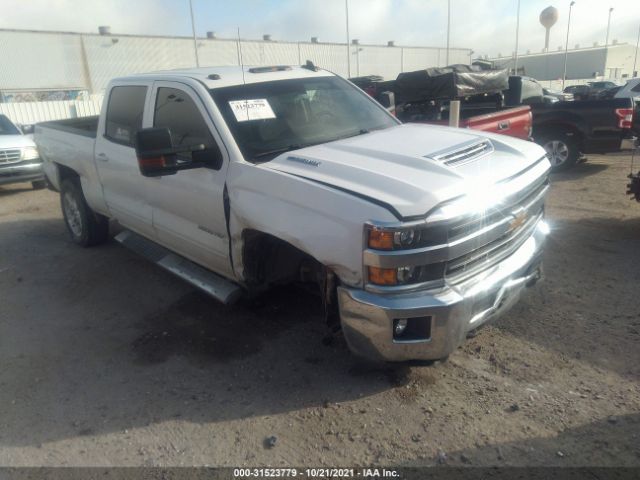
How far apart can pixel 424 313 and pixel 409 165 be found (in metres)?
0.92

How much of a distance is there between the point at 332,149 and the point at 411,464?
2.03 meters

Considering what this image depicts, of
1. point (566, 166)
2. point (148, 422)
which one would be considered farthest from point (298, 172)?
point (566, 166)

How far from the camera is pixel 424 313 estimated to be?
2.80 m

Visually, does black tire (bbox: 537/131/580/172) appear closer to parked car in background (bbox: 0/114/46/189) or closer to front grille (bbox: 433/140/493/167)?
front grille (bbox: 433/140/493/167)

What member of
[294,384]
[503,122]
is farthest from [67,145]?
[503,122]

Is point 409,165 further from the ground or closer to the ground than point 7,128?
further from the ground

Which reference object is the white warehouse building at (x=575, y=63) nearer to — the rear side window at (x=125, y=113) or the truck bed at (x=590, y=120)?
the truck bed at (x=590, y=120)

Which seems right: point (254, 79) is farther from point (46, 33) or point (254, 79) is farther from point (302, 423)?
point (46, 33)

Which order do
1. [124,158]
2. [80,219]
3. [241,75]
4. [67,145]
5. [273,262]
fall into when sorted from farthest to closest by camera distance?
[80,219] → [67,145] → [124,158] → [241,75] → [273,262]

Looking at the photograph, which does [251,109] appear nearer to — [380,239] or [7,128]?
[380,239]

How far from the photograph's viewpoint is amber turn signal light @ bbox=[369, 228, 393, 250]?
8.87 ft

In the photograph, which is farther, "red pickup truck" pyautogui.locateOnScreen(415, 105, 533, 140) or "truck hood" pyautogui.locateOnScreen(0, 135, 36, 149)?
"truck hood" pyautogui.locateOnScreen(0, 135, 36, 149)

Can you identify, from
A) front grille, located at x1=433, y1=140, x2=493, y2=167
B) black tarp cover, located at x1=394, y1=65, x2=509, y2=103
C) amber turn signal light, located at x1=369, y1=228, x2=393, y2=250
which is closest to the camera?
amber turn signal light, located at x1=369, y1=228, x2=393, y2=250

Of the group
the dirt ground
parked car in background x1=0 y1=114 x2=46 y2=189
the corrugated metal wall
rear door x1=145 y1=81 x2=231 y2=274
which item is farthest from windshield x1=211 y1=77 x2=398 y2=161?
the corrugated metal wall
